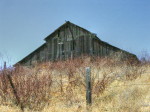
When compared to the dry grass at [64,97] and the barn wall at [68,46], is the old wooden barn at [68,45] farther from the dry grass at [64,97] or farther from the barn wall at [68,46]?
the dry grass at [64,97]

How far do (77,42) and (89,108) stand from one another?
20.1m

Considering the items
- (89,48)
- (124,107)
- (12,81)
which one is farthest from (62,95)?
(89,48)

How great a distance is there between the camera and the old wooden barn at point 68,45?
27.2 meters

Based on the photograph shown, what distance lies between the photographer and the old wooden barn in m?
27.2

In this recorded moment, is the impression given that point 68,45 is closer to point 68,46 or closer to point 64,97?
point 68,46

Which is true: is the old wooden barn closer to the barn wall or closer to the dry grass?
the barn wall

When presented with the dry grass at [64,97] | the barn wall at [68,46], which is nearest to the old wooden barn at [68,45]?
the barn wall at [68,46]

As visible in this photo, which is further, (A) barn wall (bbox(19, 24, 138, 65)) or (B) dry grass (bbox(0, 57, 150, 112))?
(A) barn wall (bbox(19, 24, 138, 65))

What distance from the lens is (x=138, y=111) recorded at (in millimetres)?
8133

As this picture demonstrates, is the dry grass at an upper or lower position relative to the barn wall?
lower

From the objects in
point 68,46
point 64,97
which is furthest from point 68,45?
point 64,97

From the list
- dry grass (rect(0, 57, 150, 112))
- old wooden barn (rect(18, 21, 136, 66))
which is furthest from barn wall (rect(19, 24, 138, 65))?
dry grass (rect(0, 57, 150, 112))

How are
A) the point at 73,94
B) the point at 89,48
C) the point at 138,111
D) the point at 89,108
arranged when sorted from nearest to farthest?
the point at 138,111 < the point at 89,108 < the point at 73,94 < the point at 89,48

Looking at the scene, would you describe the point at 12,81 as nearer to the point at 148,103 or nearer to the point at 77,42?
the point at 148,103
